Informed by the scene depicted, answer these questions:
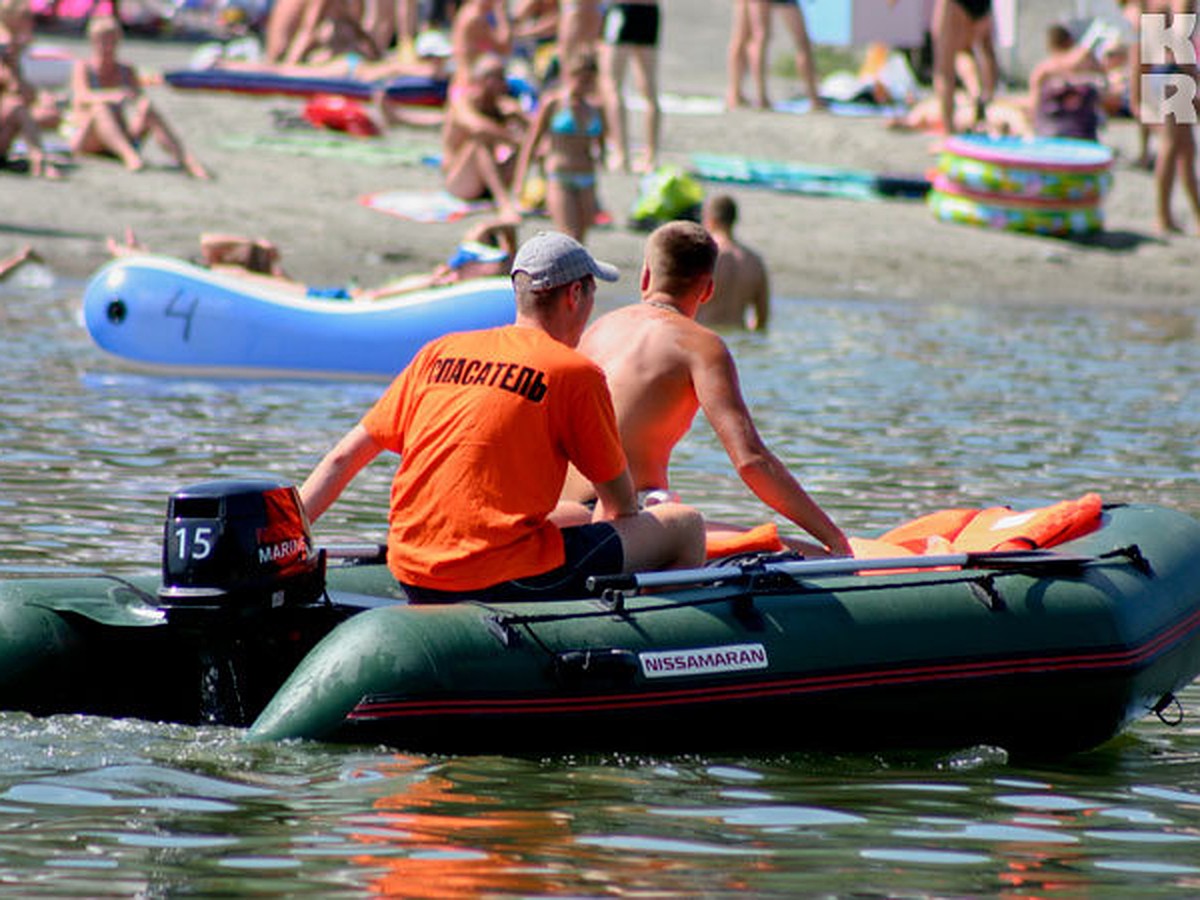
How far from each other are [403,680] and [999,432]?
676cm

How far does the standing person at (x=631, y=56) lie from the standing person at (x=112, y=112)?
10.3 ft

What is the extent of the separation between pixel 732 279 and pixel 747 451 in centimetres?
866

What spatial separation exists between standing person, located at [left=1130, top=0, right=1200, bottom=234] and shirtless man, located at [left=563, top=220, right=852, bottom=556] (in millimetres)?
11606

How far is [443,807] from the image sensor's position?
512cm

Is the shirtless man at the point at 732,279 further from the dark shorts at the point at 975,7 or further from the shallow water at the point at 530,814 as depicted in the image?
the shallow water at the point at 530,814

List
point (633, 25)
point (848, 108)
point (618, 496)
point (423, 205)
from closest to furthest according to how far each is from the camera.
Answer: point (618, 496) < point (423, 205) < point (633, 25) < point (848, 108)

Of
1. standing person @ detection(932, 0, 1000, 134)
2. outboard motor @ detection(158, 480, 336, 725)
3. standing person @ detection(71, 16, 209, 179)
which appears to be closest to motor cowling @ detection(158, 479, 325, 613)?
outboard motor @ detection(158, 480, 336, 725)

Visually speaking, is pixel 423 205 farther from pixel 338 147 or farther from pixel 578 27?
pixel 578 27

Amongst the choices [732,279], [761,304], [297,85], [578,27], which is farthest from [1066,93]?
[297,85]

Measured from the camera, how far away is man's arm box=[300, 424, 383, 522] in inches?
233

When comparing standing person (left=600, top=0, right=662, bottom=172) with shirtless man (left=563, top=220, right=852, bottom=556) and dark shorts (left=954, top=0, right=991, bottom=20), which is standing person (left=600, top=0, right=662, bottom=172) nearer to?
dark shorts (left=954, top=0, right=991, bottom=20)

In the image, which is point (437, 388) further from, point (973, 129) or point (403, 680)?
point (973, 129)

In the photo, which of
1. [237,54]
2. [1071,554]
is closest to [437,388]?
[1071,554]

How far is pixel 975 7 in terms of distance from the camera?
19.7 metres
